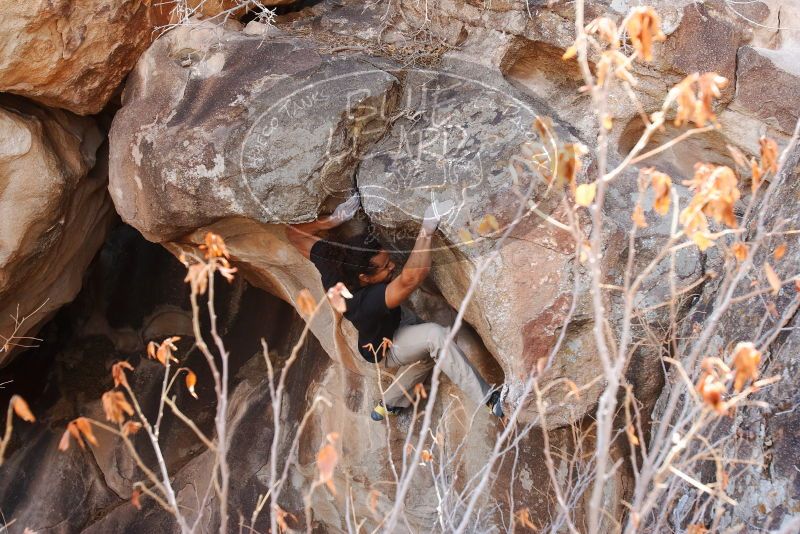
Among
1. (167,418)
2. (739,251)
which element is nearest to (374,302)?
(739,251)

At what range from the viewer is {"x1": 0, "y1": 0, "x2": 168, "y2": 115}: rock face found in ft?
9.87

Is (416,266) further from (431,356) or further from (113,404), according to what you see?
(113,404)

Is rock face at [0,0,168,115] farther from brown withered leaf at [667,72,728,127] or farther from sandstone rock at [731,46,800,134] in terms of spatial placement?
brown withered leaf at [667,72,728,127]

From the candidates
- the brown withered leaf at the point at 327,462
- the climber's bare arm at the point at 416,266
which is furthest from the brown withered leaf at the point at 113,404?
the climber's bare arm at the point at 416,266

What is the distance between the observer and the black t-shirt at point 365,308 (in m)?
3.00

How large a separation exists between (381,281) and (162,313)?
1864mm

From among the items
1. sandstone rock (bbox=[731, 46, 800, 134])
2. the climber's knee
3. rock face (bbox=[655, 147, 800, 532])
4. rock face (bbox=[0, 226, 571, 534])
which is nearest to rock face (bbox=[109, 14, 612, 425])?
the climber's knee

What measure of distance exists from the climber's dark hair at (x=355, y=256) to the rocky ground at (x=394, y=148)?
91 mm

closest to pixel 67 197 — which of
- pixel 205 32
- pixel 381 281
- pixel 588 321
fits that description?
pixel 205 32

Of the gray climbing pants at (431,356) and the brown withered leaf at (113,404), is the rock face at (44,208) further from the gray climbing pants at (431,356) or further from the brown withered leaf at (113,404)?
the brown withered leaf at (113,404)

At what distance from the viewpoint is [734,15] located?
9.52 feet

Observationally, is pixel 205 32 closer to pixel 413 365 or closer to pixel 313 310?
pixel 413 365

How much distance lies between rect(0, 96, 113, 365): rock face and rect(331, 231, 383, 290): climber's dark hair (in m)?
1.22

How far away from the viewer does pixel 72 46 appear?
3141 mm
